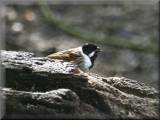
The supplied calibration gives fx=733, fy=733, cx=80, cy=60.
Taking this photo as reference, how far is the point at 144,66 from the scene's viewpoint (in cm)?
807

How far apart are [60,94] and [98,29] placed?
18.5 ft

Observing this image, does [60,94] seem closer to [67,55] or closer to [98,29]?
[67,55]

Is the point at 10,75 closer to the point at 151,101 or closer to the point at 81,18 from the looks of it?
the point at 151,101

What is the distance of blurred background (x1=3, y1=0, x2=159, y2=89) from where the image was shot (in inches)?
314

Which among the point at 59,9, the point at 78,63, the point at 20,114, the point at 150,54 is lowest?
the point at 20,114

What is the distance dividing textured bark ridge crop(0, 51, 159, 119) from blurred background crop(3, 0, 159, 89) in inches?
156

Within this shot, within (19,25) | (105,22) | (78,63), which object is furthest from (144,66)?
Result: (78,63)

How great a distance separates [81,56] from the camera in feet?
13.5

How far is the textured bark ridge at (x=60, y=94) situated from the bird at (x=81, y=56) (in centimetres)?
27

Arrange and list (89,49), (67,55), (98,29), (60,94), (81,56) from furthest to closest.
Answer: (98,29) < (89,49) < (81,56) < (67,55) < (60,94)

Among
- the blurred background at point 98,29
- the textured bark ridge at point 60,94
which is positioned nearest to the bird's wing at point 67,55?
the textured bark ridge at point 60,94

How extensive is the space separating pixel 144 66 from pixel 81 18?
1.23 meters

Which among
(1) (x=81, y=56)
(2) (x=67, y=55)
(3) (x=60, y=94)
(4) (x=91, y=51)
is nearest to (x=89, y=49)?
(4) (x=91, y=51)

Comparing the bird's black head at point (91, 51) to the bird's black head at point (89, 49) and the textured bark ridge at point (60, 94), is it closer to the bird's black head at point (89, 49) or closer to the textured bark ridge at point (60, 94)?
the bird's black head at point (89, 49)
